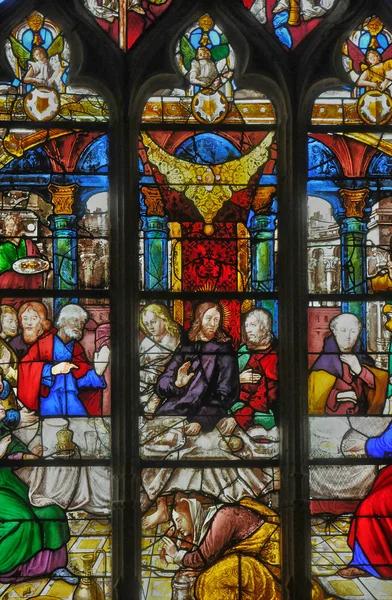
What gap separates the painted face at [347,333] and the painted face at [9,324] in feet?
7.19

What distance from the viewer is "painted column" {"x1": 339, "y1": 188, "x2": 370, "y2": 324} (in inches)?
357

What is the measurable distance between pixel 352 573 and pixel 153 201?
2872 millimetres

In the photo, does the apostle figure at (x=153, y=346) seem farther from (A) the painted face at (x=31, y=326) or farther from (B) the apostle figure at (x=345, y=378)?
(B) the apostle figure at (x=345, y=378)

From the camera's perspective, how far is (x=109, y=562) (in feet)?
28.2

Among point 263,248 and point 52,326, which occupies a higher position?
point 263,248

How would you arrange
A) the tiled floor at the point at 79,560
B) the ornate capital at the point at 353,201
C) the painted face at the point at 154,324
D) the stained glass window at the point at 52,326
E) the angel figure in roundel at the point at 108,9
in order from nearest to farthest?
the tiled floor at the point at 79,560 < the stained glass window at the point at 52,326 < the painted face at the point at 154,324 < the ornate capital at the point at 353,201 < the angel figure in roundel at the point at 108,9

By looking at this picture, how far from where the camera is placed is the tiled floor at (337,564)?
8.56 metres

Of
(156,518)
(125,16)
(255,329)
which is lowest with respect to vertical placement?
(156,518)

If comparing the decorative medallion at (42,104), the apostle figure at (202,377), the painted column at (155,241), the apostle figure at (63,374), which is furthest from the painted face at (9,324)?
A: the decorative medallion at (42,104)

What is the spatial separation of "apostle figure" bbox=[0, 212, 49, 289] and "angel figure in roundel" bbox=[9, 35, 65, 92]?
98cm

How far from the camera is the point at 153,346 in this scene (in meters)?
8.91

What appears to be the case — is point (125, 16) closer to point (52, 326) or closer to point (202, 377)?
point (52, 326)

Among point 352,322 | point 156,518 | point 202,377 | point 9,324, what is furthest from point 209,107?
point 156,518

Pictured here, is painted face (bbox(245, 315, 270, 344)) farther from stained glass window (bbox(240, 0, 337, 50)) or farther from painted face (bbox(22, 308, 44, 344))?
stained glass window (bbox(240, 0, 337, 50))
